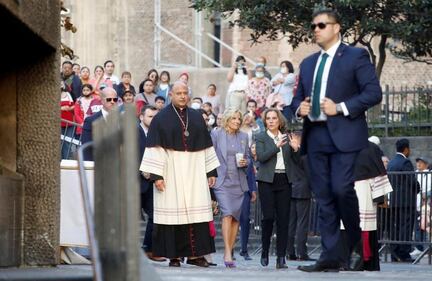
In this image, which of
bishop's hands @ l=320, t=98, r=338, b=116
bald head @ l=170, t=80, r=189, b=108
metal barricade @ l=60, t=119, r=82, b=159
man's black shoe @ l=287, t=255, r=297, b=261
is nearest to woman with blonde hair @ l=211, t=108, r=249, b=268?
bald head @ l=170, t=80, r=189, b=108

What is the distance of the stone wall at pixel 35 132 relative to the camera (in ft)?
41.5

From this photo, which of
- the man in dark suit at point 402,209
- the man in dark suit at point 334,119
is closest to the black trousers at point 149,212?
the man in dark suit at point 402,209

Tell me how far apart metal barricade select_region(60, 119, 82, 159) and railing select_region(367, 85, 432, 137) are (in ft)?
27.9

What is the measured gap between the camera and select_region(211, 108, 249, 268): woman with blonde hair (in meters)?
18.8

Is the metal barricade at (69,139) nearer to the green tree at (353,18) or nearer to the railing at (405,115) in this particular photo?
the green tree at (353,18)

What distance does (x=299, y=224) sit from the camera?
22.3 meters

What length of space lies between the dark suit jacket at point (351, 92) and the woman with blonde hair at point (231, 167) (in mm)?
5364

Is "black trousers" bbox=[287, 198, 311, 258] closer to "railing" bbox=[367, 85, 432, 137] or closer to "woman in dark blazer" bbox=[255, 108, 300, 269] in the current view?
"woman in dark blazer" bbox=[255, 108, 300, 269]

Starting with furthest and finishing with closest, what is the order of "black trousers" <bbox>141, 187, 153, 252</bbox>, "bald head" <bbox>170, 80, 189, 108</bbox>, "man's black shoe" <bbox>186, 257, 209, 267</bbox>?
"black trousers" <bbox>141, 187, 153, 252</bbox> → "man's black shoe" <bbox>186, 257, 209, 267</bbox> → "bald head" <bbox>170, 80, 189, 108</bbox>

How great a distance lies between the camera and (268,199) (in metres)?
18.0

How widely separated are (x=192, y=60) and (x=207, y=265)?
28.2m

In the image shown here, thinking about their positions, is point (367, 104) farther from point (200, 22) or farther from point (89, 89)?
point (200, 22)

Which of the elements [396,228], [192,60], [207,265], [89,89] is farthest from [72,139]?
[192,60]

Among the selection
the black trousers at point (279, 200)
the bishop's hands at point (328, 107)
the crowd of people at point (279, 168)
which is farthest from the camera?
the black trousers at point (279, 200)
